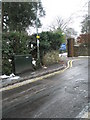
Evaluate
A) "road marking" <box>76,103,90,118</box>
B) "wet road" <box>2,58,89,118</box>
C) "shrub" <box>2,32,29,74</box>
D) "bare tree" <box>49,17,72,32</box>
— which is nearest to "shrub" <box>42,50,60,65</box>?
"shrub" <box>2,32,29,74</box>

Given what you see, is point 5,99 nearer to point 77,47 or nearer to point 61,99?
point 61,99

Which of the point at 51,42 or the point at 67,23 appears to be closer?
the point at 51,42

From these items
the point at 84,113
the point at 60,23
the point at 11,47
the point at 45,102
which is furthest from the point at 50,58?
the point at 60,23

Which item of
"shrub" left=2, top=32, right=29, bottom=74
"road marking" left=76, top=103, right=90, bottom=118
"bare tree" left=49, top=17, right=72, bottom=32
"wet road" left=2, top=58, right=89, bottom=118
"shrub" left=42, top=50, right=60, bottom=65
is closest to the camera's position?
"road marking" left=76, top=103, right=90, bottom=118

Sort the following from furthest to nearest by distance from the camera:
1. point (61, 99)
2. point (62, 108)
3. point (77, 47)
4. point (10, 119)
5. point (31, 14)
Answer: point (77, 47) < point (31, 14) < point (61, 99) < point (62, 108) < point (10, 119)

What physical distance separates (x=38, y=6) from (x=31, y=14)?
1202mm

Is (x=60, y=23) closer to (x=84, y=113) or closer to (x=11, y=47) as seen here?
(x=11, y=47)

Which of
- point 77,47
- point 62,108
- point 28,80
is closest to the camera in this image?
point 62,108

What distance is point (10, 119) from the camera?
436 cm

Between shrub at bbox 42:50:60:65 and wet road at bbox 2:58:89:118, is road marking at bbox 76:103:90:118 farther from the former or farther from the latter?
shrub at bbox 42:50:60:65

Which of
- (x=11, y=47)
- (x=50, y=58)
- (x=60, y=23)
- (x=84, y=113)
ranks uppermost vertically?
(x=60, y=23)

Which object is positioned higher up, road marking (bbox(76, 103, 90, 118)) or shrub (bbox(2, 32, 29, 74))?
shrub (bbox(2, 32, 29, 74))

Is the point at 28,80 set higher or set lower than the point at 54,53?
lower

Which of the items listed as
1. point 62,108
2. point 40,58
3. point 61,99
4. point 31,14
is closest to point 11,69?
point 40,58
